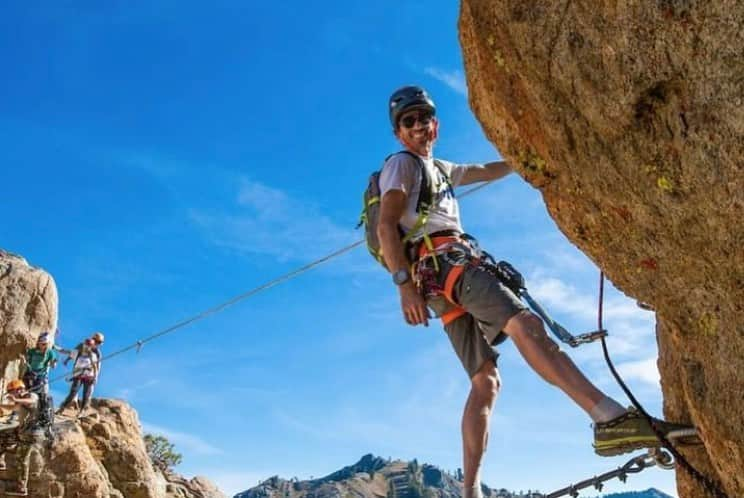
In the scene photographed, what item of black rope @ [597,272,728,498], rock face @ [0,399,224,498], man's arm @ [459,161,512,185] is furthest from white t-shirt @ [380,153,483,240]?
rock face @ [0,399,224,498]

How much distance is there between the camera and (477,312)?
16.2ft

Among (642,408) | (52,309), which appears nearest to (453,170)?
(642,408)

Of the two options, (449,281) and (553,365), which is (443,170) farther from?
(553,365)

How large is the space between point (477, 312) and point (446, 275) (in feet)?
1.20

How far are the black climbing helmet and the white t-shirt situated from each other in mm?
414

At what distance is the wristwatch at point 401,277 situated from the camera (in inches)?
204

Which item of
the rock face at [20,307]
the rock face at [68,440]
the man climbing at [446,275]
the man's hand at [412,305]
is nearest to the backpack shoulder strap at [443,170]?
the man climbing at [446,275]

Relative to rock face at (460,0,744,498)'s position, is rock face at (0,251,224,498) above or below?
above

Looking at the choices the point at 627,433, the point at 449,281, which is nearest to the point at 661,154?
the point at 627,433

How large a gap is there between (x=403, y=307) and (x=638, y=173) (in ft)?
6.98

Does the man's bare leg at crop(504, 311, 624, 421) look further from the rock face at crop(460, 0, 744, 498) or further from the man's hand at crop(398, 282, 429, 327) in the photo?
the man's hand at crop(398, 282, 429, 327)

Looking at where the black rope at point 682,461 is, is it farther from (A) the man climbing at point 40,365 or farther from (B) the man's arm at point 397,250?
(A) the man climbing at point 40,365

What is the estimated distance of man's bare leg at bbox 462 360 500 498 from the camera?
17.4 feet

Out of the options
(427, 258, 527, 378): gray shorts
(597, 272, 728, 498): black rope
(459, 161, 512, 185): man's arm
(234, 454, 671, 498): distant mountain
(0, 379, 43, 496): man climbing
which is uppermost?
(234, 454, 671, 498): distant mountain
